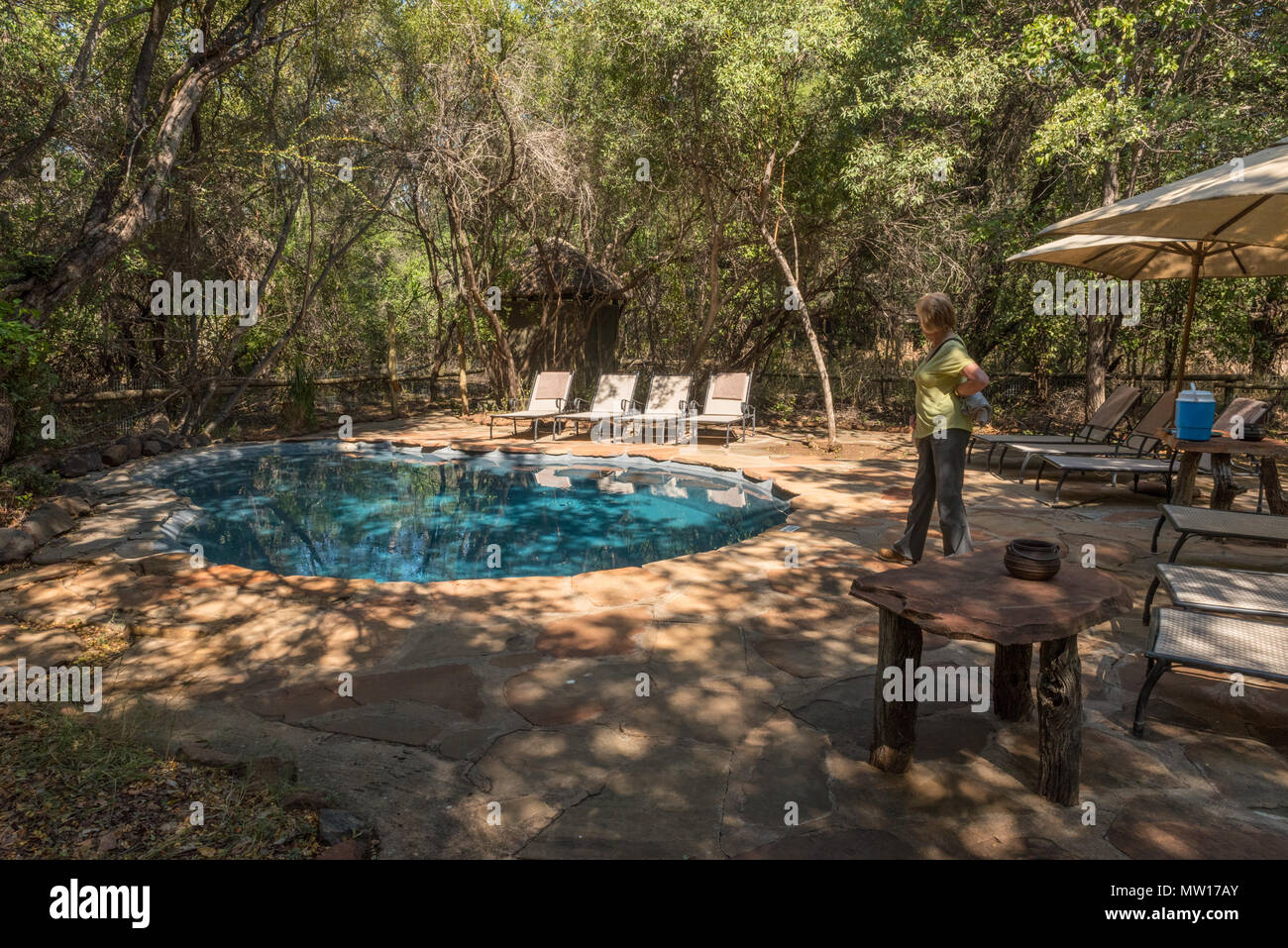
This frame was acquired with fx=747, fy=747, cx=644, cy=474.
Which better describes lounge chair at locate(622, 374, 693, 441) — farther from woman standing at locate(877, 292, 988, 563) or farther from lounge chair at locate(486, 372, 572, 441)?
woman standing at locate(877, 292, 988, 563)

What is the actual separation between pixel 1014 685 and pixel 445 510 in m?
5.80

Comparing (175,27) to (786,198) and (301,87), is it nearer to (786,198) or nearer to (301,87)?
(301,87)

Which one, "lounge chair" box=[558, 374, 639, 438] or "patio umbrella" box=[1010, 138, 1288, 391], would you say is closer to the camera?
"patio umbrella" box=[1010, 138, 1288, 391]

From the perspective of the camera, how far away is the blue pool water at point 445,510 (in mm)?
6004

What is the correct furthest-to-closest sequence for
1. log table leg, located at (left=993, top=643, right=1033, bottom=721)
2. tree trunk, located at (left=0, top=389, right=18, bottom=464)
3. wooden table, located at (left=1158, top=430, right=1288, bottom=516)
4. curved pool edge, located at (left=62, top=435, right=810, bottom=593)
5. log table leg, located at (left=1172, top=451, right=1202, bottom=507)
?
tree trunk, located at (left=0, top=389, right=18, bottom=464) → log table leg, located at (left=1172, top=451, right=1202, bottom=507) → wooden table, located at (left=1158, top=430, right=1288, bottom=516) → curved pool edge, located at (left=62, top=435, right=810, bottom=593) → log table leg, located at (left=993, top=643, right=1033, bottom=721)

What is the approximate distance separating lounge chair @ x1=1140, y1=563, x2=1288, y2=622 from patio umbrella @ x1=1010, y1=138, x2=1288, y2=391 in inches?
64.9

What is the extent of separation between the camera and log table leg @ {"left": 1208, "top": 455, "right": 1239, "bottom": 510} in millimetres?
5074

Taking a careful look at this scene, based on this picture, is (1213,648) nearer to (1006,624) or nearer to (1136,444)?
(1006,624)

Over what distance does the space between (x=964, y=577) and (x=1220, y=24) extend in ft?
35.4

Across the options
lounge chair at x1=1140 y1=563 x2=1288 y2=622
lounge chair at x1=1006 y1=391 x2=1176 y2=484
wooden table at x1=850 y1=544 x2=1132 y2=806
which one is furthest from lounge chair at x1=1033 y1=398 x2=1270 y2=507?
wooden table at x1=850 y1=544 x2=1132 y2=806

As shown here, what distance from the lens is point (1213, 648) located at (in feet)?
8.49

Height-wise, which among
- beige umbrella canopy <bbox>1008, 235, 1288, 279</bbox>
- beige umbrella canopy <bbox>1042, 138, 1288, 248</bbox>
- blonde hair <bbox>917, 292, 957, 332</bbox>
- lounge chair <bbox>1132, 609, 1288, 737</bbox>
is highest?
beige umbrella canopy <bbox>1008, 235, 1288, 279</bbox>

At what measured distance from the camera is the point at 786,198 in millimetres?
10227
